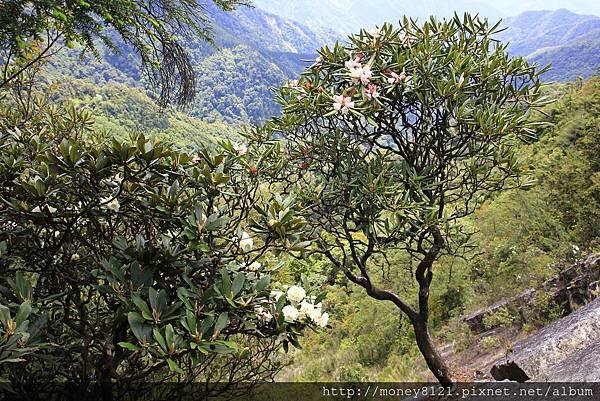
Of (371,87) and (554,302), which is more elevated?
(371,87)

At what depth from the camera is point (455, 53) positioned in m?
2.29

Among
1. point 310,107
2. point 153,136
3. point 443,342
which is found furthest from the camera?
point 443,342

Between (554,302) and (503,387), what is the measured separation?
2.40m

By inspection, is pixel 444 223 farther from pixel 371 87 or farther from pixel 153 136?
pixel 153 136

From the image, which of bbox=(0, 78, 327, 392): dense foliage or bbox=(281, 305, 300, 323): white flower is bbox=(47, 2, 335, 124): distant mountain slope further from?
bbox=(281, 305, 300, 323): white flower

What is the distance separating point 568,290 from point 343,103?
3626 millimetres

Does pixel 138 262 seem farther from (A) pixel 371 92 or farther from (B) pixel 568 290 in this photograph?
(B) pixel 568 290

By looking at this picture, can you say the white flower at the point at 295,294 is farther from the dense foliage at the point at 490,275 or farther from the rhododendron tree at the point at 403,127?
the dense foliage at the point at 490,275

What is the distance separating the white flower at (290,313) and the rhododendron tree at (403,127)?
0.86 m

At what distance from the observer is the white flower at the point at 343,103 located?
2.19 m

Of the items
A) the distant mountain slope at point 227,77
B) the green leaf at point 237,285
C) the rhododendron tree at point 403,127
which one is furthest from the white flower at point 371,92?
the distant mountain slope at point 227,77

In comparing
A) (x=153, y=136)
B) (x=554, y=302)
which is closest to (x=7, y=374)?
(x=153, y=136)

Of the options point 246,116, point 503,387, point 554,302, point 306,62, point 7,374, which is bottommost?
point 554,302

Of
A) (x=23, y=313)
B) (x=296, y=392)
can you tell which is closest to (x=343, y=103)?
(x=23, y=313)
